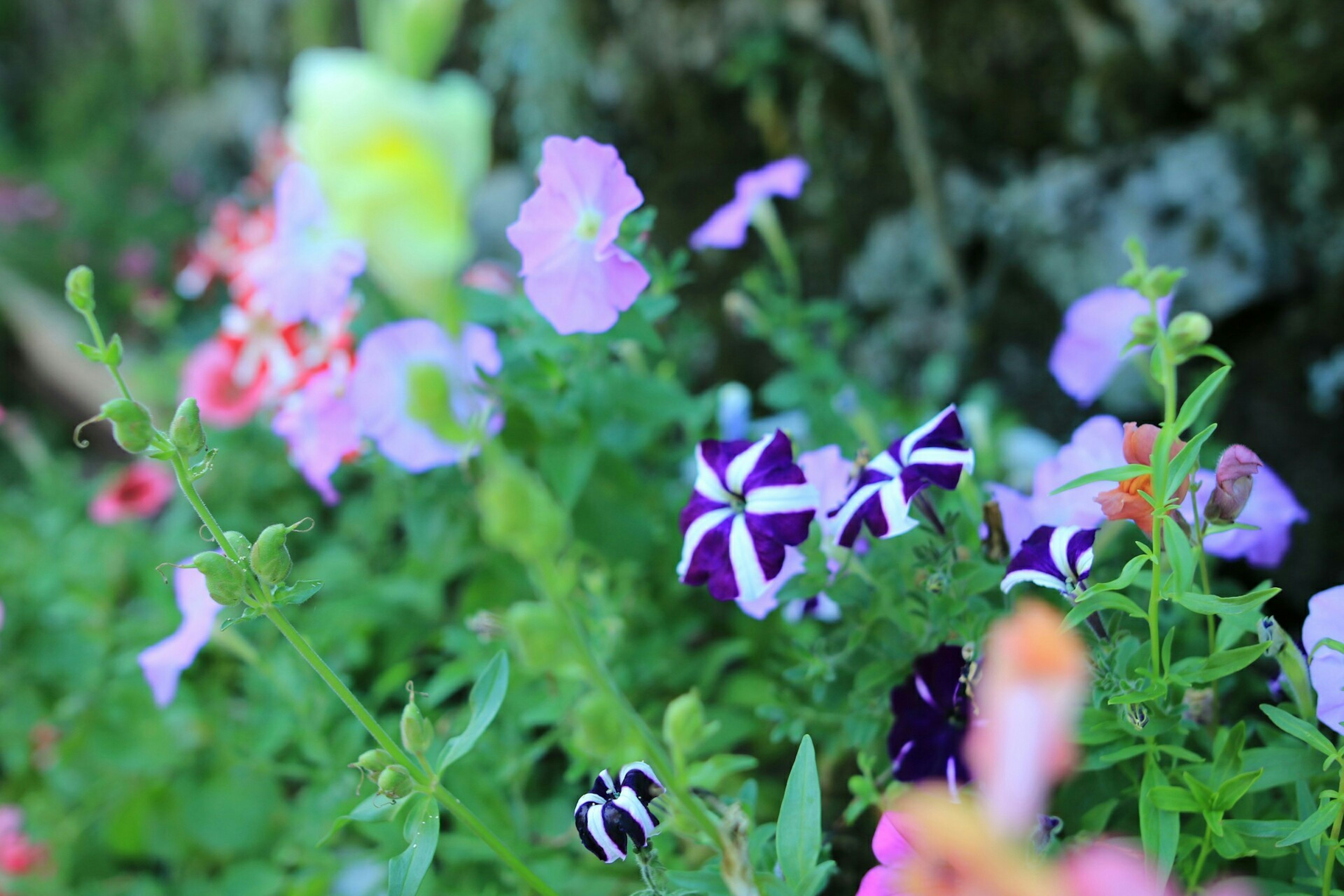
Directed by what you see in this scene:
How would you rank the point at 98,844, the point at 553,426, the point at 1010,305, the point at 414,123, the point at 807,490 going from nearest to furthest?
the point at 414,123 < the point at 807,490 < the point at 553,426 < the point at 98,844 < the point at 1010,305

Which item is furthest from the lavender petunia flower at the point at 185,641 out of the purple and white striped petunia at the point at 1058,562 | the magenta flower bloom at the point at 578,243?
the purple and white striped petunia at the point at 1058,562

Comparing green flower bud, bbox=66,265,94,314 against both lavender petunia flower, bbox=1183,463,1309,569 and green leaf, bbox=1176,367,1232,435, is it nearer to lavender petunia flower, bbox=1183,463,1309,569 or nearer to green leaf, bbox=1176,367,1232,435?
green leaf, bbox=1176,367,1232,435

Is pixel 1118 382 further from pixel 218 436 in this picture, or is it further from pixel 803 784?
pixel 218 436

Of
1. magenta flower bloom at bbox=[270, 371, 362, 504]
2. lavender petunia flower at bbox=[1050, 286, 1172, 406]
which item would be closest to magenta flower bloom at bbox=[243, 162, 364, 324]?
magenta flower bloom at bbox=[270, 371, 362, 504]

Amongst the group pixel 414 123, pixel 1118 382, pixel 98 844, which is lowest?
pixel 1118 382

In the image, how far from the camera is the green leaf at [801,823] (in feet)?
1.71

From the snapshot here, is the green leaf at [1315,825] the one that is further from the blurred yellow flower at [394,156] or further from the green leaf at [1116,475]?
the blurred yellow flower at [394,156]

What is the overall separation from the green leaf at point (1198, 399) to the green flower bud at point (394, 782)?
1.64ft

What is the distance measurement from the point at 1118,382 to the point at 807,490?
40.0 inches

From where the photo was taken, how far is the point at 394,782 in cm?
56

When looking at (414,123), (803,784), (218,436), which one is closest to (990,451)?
(803,784)

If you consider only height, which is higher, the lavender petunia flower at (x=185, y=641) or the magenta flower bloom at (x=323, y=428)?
the magenta flower bloom at (x=323, y=428)

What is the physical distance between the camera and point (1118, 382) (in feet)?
4.73

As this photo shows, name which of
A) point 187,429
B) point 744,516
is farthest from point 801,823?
point 187,429
